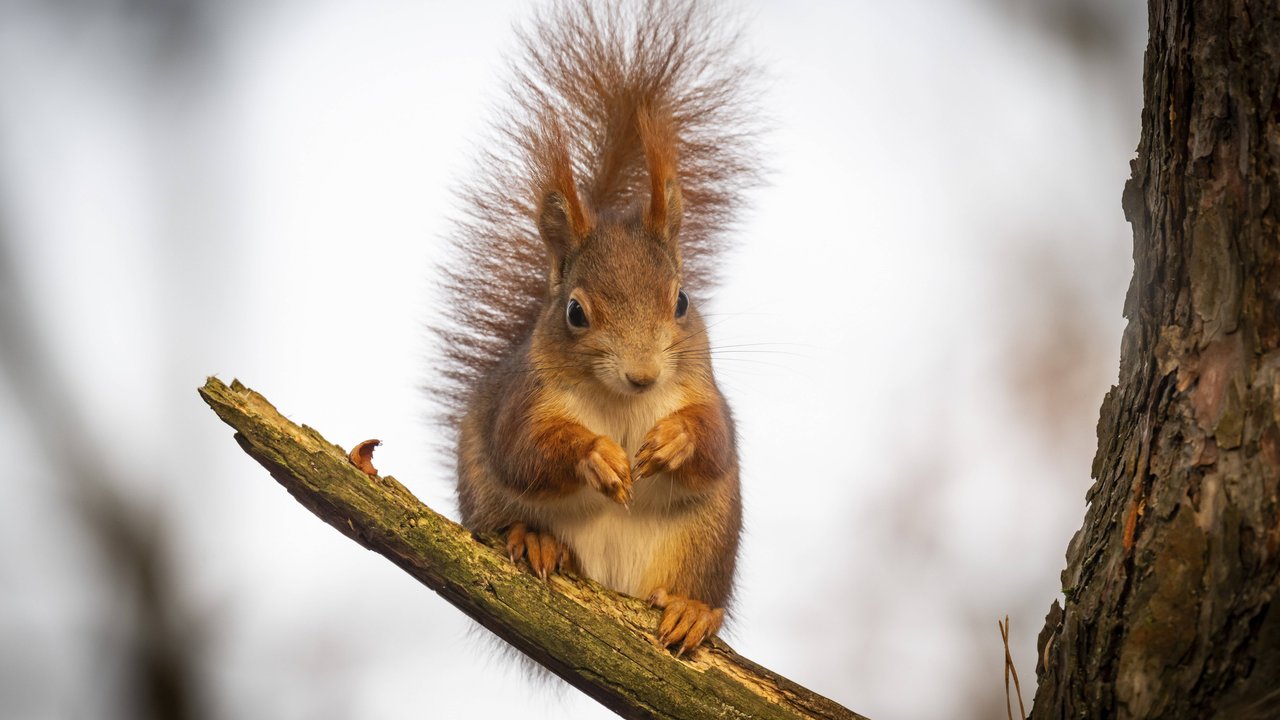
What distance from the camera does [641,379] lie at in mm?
1804

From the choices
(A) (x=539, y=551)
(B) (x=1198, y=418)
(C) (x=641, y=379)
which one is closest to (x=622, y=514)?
(A) (x=539, y=551)

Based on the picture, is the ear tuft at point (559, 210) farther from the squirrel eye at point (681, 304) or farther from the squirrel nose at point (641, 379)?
the squirrel nose at point (641, 379)

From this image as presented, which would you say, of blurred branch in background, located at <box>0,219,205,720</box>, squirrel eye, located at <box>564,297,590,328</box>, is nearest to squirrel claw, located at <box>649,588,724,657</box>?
squirrel eye, located at <box>564,297,590,328</box>

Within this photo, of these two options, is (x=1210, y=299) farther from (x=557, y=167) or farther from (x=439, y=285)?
(x=439, y=285)

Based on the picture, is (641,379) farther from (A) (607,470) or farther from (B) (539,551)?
(B) (539,551)

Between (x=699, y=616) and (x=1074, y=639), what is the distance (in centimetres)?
63

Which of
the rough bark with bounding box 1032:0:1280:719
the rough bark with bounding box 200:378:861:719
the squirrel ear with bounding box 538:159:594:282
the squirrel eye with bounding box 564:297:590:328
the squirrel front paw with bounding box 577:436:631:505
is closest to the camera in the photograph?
the rough bark with bounding box 1032:0:1280:719

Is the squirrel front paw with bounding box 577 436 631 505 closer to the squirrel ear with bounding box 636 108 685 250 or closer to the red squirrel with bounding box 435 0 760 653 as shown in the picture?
the red squirrel with bounding box 435 0 760 653

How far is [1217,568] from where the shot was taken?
4.22 ft

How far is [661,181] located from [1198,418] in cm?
106

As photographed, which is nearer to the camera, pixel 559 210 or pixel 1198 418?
pixel 1198 418

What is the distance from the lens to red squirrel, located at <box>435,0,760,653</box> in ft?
6.31

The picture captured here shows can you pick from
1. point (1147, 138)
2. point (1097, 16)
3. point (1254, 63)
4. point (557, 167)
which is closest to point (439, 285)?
point (557, 167)

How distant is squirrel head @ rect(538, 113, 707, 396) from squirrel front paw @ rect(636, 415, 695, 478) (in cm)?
8
